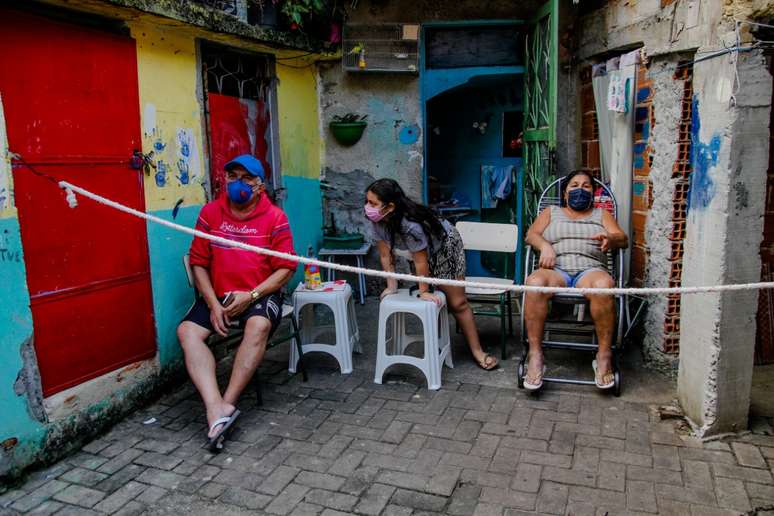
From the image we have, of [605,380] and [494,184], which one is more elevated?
[494,184]

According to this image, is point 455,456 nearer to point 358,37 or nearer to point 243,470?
point 243,470

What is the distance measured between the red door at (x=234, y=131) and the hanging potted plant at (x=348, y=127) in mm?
826

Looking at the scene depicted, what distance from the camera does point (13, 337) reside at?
307 centimetres

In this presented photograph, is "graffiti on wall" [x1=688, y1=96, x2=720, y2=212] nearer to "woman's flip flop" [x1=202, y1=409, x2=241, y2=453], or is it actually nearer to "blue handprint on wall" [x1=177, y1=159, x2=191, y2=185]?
"woman's flip flop" [x1=202, y1=409, x2=241, y2=453]

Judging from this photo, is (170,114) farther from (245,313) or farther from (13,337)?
(13,337)

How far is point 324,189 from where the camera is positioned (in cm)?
638

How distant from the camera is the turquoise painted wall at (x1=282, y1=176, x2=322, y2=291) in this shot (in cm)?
584

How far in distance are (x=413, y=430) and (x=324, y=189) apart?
3.39 m

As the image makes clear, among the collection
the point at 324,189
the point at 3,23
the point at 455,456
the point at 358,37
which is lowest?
the point at 455,456

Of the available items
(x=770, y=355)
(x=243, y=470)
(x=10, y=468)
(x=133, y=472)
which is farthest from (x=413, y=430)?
(x=770, y=355)

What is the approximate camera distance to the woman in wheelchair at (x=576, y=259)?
3934 mm

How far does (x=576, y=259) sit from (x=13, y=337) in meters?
3.38

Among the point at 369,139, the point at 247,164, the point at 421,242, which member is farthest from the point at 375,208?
the point at 369,139

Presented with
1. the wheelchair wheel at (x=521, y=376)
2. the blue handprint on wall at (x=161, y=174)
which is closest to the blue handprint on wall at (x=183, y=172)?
the blue handprint on wall at (x=161, y=174)
